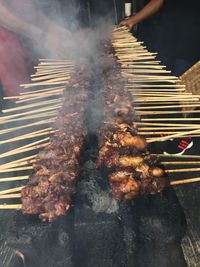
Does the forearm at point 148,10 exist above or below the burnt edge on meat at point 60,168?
above

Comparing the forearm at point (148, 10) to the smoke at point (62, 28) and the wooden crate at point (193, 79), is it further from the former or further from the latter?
the wooden crate at point (193, 79)

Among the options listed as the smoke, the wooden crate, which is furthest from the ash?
the wooden crate

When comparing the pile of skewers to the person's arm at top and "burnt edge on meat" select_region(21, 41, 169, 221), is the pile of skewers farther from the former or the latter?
the person's arm at top

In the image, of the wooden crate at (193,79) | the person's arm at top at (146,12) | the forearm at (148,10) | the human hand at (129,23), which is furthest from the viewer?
the forearm at (148,10)

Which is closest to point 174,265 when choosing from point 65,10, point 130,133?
point 130,133

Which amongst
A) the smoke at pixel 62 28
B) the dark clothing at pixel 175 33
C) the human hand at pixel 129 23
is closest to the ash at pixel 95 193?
the smoke at pixel 62 28

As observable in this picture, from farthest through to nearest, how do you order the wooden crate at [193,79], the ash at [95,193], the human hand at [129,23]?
the human hand at [129,23], the wooden crate at [193,79], the ash at [95,193]

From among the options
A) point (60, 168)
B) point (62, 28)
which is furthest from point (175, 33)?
point (60, 168)

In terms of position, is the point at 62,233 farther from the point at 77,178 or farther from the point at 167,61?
the point at 167,61
